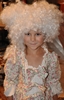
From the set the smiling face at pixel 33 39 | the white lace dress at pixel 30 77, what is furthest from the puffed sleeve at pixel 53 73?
the smiling face at pixel 33 39

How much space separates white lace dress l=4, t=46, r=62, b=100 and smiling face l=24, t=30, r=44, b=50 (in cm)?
7

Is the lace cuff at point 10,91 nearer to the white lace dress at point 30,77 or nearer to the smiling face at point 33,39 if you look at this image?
the white lace dress at point 30,77

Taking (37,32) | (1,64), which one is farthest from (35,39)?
(1,64)

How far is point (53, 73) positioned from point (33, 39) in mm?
213

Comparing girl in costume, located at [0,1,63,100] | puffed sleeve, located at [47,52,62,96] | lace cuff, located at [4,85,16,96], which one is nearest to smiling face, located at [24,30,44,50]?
girl in costume, located at [0,1,63,100]

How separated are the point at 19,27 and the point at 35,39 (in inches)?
3.4

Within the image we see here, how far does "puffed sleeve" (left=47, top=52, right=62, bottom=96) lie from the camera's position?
3.29 feet

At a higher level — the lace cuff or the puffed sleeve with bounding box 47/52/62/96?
the puffed sleeve with bounding box 47/52/62/96

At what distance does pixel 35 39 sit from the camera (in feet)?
3.03

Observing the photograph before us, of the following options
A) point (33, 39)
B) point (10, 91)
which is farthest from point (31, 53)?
point (10, 91)

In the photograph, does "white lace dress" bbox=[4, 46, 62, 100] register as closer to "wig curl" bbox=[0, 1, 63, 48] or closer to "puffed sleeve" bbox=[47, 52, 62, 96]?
"puffed sleeve" bbox=[47, 52, 62, 96]

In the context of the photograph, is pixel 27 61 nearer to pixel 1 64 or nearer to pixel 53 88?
pixel 53 88

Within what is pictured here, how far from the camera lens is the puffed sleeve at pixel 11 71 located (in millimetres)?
982

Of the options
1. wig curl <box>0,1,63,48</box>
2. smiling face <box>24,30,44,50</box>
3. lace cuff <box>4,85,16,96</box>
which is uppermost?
wig curl <box>0,1,63,48</box>
